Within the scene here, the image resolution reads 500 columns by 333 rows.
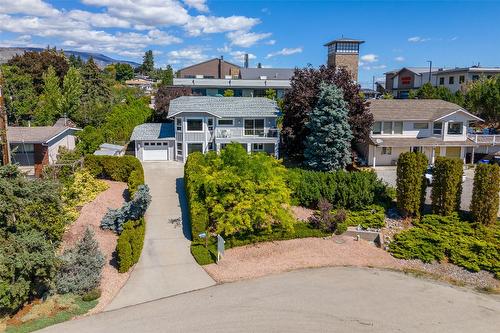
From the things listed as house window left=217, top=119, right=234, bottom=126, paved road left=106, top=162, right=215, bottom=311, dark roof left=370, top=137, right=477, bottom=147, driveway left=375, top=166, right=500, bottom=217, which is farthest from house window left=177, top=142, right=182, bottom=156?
driveway left=375, top=166, right=500, bottom=217

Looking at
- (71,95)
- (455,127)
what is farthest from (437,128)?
(71,95)

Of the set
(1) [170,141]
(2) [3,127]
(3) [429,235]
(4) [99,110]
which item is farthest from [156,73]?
(3) [429,235]

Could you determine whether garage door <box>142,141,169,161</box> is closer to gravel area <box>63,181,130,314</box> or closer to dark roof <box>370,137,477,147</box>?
gravel area <box>63,181,130,314</box>

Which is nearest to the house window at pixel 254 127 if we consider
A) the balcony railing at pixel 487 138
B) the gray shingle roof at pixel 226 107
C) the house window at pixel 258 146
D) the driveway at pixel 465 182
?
the gray shingle roof at pixel 226 107

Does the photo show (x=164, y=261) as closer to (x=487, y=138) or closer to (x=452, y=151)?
(x=452, y=151)

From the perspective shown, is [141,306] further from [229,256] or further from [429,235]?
[429,235]

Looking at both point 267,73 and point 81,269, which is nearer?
point 81,269
